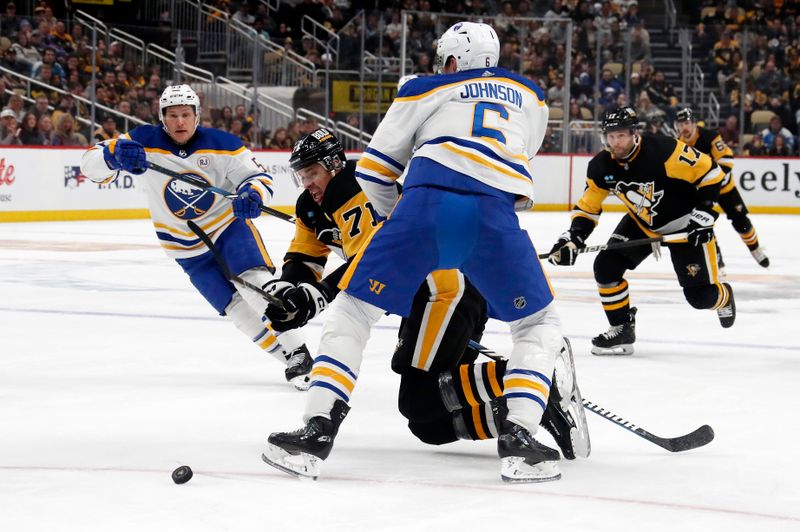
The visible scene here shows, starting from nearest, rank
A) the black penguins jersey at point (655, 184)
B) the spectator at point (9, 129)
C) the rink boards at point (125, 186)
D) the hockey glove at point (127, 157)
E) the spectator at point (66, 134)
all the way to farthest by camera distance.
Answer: the hockey glove at point (127, 157) < the black penguins jersey at point (655, 184) < the spectator at point (9, 129) < the rink boards at point (125, 186) < the spectator at point (66, 134)

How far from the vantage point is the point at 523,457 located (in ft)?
9.68

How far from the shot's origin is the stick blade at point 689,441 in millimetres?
3369

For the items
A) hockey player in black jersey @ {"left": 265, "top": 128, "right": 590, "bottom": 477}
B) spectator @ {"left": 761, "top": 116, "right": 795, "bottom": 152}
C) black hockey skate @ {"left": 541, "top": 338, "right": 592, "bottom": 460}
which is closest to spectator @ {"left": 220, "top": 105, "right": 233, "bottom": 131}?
spectator @ {"left": 761, "top": 116, "right": 795, "bottom": 152}

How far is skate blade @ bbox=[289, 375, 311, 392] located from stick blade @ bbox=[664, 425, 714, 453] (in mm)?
1463

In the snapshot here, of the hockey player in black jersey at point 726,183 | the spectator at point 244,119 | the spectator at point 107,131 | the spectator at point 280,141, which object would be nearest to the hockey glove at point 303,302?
the hockey player in black jersey at point 726,183

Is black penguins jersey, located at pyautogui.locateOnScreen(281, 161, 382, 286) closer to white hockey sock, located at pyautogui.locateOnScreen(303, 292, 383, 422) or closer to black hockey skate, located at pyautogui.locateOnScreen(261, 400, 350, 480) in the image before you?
white hockey sock, located at pyautogui.locateOnScreen(303, 292, 383, 422)

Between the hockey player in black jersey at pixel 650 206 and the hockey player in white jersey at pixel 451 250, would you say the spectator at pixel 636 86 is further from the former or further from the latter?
the hockey player in white jersey at pixel 451 250

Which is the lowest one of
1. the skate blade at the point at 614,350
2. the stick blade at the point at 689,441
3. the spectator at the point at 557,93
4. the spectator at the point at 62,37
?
the skate blade at the point at 614,350

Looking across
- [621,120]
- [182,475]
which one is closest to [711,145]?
[621,120]

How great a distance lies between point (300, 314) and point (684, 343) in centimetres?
251

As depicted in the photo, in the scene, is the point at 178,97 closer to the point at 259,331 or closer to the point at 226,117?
the point at 259,331

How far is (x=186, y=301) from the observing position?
6914 millimetres

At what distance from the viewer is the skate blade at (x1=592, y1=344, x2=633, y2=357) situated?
5.38 m

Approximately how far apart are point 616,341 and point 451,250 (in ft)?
8.33
